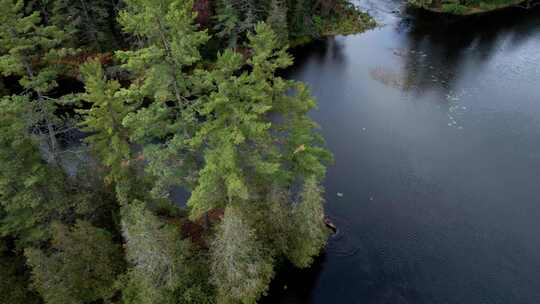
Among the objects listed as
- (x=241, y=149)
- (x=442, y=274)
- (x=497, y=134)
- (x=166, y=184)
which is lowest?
(x=442, y=274)

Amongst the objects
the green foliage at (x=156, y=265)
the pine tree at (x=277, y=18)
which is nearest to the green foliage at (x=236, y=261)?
the green foliage at (x=156, y=265)

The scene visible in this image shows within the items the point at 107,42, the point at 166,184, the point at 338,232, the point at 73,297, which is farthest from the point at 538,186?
the point at 107,42

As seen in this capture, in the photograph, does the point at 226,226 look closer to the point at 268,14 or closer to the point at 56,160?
the point at 56,160

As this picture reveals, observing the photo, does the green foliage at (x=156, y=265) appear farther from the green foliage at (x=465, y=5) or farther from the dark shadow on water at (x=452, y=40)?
the green foliage at (x=465, y=5)

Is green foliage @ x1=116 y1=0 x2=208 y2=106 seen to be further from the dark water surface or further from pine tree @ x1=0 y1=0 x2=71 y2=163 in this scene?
the dark water surface

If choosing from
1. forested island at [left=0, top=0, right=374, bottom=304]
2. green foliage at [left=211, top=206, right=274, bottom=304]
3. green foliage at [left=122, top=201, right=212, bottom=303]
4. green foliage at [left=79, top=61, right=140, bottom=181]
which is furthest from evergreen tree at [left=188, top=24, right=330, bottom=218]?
green foliage at [left=79, top=61, right=140, bottom=181]

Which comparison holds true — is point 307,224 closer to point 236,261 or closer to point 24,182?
point 236,261
